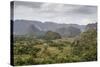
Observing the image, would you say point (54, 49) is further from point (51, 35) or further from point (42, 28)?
point (42, 28)

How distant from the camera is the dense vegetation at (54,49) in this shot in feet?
9.32

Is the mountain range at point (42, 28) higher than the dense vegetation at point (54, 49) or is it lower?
higher

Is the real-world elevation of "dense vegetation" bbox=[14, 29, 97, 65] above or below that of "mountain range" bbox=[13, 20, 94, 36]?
below

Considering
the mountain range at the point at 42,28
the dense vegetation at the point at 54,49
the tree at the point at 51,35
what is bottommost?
the dense vegetation at the point at 54,49

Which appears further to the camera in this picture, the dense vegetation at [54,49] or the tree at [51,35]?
the tree at [51,35]

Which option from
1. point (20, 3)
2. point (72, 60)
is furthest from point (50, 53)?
point (20, 3)

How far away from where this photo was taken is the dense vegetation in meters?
2.84

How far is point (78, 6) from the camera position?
10.3 feet

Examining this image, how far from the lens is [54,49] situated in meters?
3.01

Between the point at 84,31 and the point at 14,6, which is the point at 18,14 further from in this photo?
the point at 84,31

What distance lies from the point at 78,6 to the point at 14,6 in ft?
3.19
